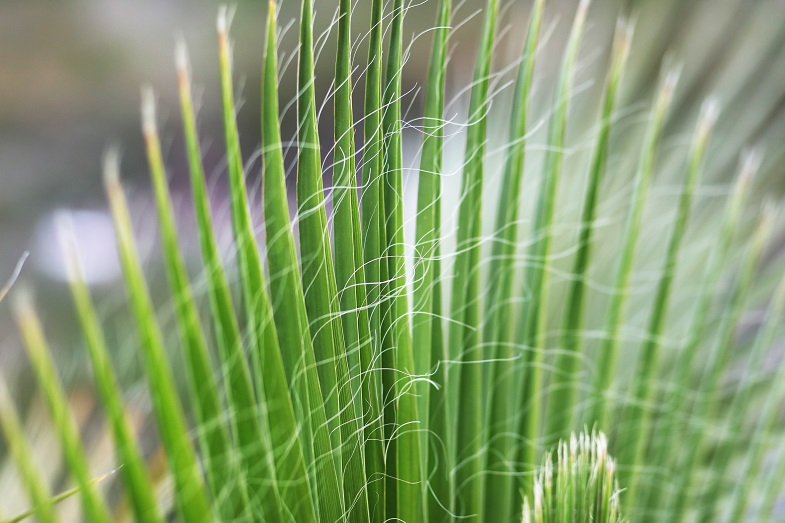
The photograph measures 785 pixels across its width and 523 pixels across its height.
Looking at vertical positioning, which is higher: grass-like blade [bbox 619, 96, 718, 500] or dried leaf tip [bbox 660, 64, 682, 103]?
dried leaf tip [bbox 660, 64, 682, 103]

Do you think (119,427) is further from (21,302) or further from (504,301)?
(504,301)

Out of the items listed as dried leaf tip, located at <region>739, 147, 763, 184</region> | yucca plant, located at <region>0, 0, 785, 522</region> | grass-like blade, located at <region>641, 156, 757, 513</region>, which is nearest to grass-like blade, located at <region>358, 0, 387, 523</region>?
yucca plant, located at <region>0, 0, 785, 522</region>

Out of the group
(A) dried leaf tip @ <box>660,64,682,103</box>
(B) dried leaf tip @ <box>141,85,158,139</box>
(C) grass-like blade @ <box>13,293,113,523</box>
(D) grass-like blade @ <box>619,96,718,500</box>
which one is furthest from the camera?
(A) dried leaf tip @ <box>660,64,682,103</box>

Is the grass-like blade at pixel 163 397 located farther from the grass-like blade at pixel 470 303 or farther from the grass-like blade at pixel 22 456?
the grass-like blade at pixel 470 303

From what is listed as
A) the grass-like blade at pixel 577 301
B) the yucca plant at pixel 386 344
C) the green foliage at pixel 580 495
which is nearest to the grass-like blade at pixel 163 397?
the yucca plant at pixel 386 344

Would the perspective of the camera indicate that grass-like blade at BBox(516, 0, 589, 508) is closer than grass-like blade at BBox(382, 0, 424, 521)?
No

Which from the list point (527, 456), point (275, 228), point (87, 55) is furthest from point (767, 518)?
point (87, 55)

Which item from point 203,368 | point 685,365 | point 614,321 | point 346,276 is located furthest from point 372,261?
point 685,365

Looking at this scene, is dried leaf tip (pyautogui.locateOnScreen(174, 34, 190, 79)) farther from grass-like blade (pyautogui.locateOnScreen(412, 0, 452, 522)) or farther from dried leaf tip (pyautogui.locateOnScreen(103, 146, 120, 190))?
grass-like blade (pyautogui.locateOnScreen(412, 0, 452, 522))
